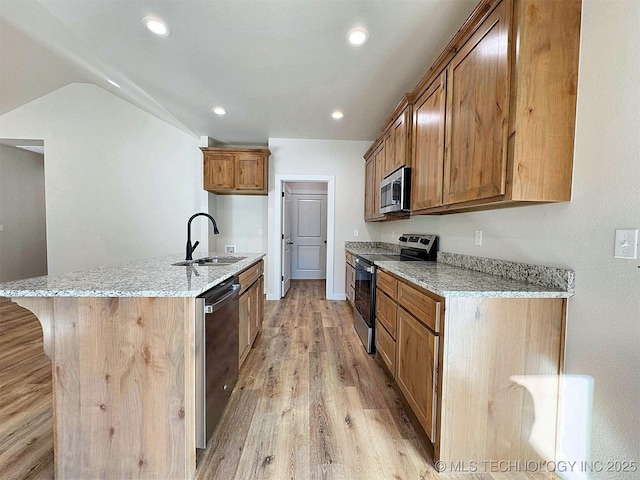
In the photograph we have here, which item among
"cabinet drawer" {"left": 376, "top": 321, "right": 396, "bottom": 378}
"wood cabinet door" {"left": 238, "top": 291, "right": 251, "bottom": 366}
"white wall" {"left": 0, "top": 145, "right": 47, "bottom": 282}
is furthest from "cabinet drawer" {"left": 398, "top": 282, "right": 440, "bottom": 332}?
"white wall" {"left": 0, "top": 145, "right": 47, "bottom": 282}

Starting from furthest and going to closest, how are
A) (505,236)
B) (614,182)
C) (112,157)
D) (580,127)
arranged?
(112,157), (505,236), (580,127), (614,182)

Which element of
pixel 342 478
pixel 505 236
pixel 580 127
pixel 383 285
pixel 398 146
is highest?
pixel 398 146

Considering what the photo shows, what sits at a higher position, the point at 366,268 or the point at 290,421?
the point at 366,268

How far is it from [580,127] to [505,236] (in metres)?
0.67

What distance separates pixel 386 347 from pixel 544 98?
181cm

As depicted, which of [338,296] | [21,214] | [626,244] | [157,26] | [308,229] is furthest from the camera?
[308,229]

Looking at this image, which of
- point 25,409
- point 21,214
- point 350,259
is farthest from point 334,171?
point 21,214

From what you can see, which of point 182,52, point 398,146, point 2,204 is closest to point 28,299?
point 182,52

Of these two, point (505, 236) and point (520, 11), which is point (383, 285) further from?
point (520, 11)

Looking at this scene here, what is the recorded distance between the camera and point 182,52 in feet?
7.45

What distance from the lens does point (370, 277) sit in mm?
2518

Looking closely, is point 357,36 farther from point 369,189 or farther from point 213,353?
point 213,353

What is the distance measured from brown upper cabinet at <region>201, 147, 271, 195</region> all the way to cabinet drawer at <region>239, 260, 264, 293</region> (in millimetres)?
1935

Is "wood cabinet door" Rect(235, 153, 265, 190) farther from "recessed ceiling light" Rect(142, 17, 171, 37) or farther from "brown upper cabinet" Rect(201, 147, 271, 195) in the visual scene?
"recessed ceiling light" Rect(142, 17, 171, 37)
